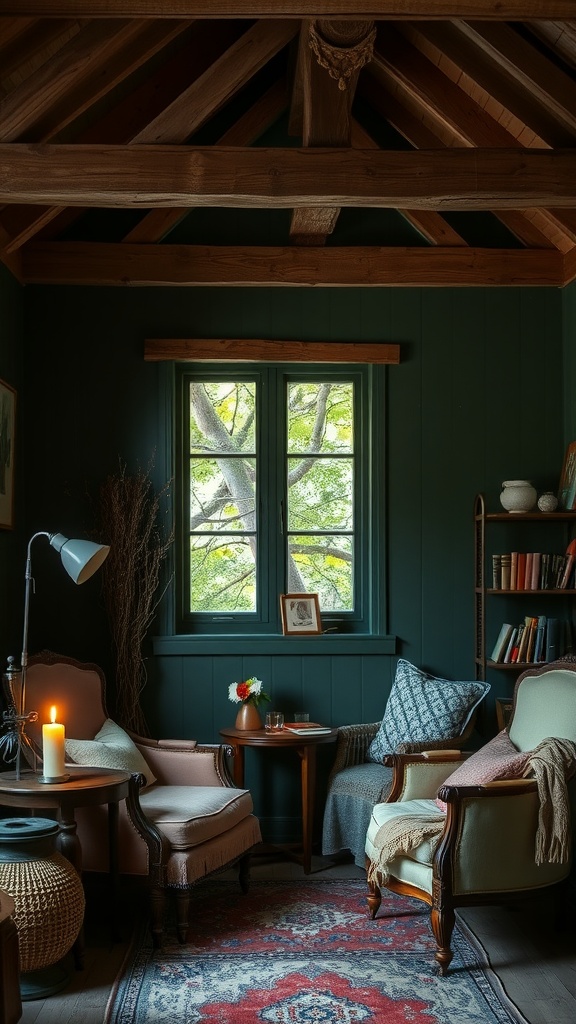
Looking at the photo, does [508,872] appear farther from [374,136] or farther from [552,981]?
[374,136]

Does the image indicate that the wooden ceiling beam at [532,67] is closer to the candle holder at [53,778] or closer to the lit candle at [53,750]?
the lit candle at [53,750]

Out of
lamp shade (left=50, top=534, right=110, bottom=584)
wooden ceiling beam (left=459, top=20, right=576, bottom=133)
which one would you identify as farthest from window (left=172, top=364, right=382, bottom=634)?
wooden ceiling beam (left=459, top=20, right=576, bottom=133)

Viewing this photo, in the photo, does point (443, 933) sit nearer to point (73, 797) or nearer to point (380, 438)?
point (73, 797)

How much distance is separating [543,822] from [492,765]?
0.34m

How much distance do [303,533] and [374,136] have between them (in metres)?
2.25

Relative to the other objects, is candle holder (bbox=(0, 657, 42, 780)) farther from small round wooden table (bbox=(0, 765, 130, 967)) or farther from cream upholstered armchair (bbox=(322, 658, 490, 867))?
cream upholstered armchair (bbox=(322, 658, 490, 867))

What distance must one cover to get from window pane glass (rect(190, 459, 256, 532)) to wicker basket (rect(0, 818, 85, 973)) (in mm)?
2385

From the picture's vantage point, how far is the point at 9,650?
5.12 meters

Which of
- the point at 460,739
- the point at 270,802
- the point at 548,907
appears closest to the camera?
the point at 548,907

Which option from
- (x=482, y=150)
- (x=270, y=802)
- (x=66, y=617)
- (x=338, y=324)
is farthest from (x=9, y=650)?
(x=482, y=150)

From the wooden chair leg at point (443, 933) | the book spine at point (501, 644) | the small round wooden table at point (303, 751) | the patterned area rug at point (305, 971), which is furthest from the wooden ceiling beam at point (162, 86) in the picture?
the wooden chair leg at point (443, 933)

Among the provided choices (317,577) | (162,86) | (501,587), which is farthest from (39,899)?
(162,86)

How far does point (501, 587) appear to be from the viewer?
541 centimetres

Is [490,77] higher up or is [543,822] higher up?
[490,77]
